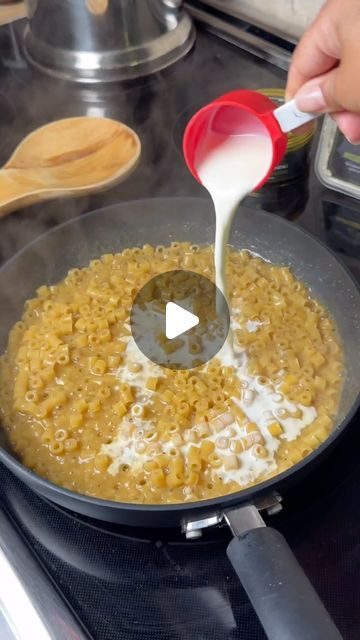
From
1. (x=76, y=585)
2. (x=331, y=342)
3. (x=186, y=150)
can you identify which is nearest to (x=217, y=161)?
(x=186, y=150)

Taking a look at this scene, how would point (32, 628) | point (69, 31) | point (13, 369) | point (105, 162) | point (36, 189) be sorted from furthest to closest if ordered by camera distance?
point (69, 31)
point (105, 162)
point (36, 189)
point (13, 369)
point (32, 628)

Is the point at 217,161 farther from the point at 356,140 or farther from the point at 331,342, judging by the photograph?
the point at 331,342

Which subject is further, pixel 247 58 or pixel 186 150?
pixel 247 58

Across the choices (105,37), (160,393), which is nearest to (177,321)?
(160,393)

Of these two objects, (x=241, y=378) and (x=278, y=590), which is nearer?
(x=278, y=590)

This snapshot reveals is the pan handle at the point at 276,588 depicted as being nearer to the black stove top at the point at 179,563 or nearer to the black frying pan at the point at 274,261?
the black frying pan at the point at 274,261

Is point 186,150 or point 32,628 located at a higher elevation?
point 186,150

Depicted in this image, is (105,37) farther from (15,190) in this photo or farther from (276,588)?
(276,588)
